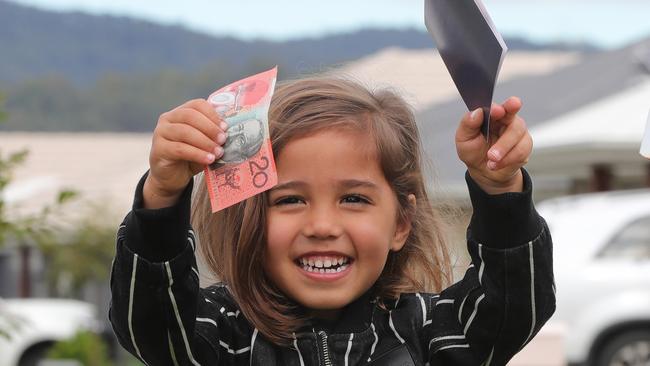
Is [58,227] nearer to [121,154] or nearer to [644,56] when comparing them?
[644,56]

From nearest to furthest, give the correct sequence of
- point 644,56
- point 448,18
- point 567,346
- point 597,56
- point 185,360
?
1. point 448,18
2. point 185,360
3. point 567,346
4. point 644,56
5. point 597,56

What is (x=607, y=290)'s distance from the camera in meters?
10.5

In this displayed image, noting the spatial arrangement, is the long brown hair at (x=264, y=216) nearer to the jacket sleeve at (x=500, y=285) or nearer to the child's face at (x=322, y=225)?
the child's face at (x=322, y=225)

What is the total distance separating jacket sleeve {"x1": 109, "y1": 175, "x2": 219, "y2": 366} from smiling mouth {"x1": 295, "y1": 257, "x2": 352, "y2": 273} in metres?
0.20

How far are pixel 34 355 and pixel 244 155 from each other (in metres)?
13.0

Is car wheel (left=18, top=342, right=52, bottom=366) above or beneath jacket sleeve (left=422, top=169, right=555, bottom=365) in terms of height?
beneath

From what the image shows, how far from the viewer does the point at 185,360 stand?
2.66 metres

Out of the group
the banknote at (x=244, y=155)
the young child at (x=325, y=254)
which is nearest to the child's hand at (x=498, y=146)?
the young child at (x=325, y=254)

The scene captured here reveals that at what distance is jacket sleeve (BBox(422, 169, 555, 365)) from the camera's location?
103 inches

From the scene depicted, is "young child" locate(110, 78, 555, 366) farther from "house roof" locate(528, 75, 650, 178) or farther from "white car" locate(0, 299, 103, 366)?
"house roof" locate(528, 75, 650, 178)

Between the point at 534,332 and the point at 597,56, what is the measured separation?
23657 mm

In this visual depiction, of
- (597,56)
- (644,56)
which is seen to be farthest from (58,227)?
(597,56)

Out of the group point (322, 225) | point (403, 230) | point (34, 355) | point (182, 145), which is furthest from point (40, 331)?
point (182, 145)

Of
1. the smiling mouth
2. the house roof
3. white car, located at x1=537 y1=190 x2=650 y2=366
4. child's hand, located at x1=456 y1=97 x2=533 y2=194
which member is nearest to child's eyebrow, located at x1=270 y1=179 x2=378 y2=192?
the smiling mouth
